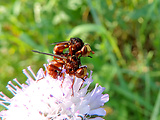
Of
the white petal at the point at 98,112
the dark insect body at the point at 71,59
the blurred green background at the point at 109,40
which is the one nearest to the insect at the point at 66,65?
the dark insect body at the point at 71,59

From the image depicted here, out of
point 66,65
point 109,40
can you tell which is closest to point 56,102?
point 66,65

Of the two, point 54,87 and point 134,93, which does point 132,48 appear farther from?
point 54,87

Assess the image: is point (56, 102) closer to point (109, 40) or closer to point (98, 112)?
point (98, 112)

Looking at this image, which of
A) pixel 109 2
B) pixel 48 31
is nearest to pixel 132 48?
pixel 109 2

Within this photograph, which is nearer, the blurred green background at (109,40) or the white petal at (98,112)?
the white petal at (98,112)

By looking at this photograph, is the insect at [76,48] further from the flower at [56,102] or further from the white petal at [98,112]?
the white petal at [98,112]

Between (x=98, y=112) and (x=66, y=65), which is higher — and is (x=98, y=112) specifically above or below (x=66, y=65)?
below
